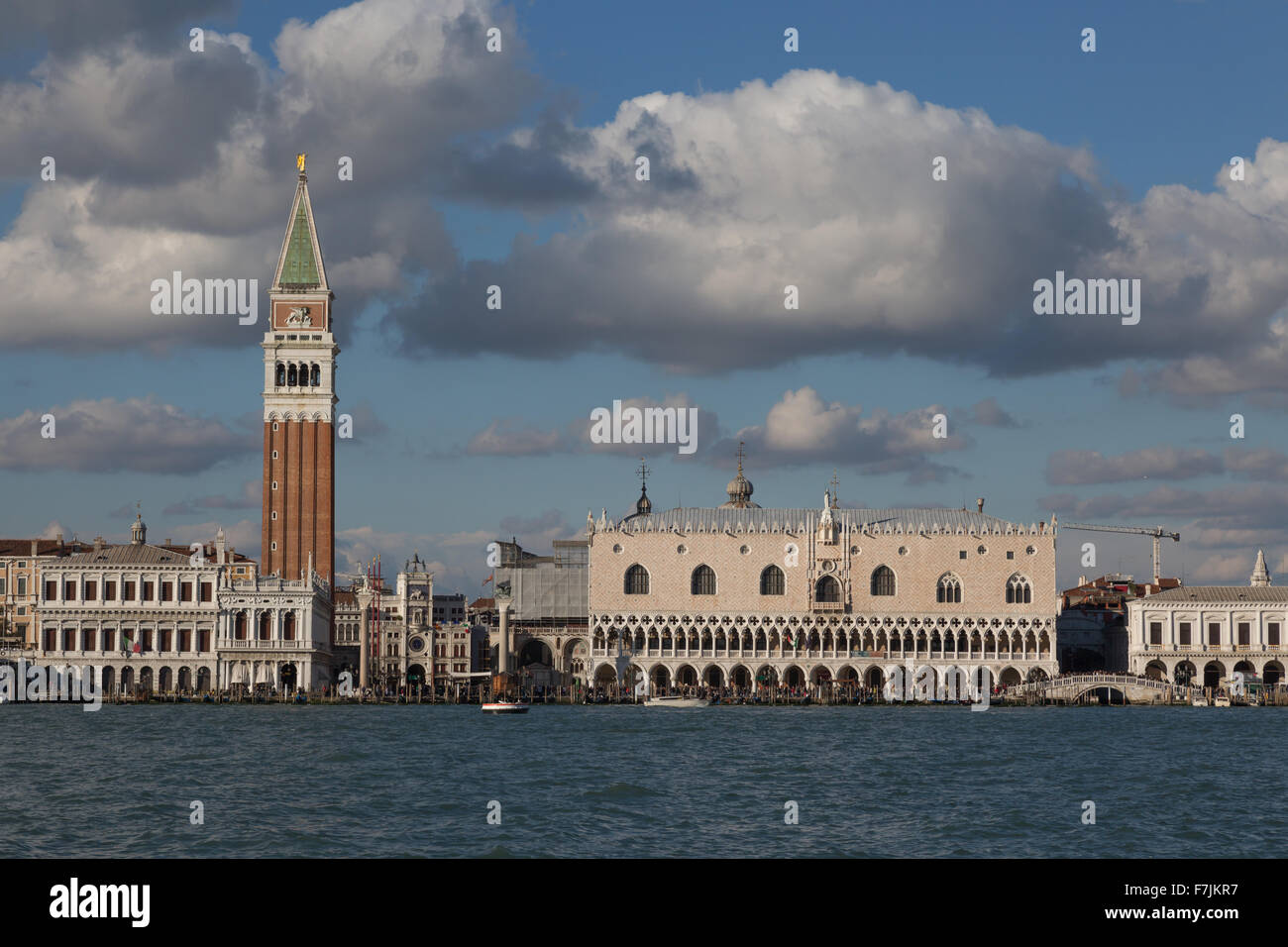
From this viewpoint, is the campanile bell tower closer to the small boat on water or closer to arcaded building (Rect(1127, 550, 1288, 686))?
the small boat on water

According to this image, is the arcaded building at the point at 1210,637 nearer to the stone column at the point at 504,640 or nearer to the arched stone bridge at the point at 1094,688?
the arched stone bridge at the point at 1094,688

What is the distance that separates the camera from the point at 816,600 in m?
103

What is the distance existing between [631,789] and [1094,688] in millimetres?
64909

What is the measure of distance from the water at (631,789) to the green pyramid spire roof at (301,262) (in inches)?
1772

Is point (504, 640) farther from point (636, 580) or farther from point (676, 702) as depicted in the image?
point (676, 702)

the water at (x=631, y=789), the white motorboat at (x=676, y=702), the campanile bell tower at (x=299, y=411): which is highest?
the campanile bell tower at (x=299, y=411)

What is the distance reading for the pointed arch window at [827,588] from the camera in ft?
338

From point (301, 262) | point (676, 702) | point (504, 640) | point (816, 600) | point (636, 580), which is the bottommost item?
point (676, 702)

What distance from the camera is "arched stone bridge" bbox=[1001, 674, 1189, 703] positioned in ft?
308

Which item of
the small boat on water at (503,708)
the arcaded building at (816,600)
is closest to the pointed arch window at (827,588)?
the arcaded building at (816,600)

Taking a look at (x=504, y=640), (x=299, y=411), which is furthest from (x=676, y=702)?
(x=299, y=411)
